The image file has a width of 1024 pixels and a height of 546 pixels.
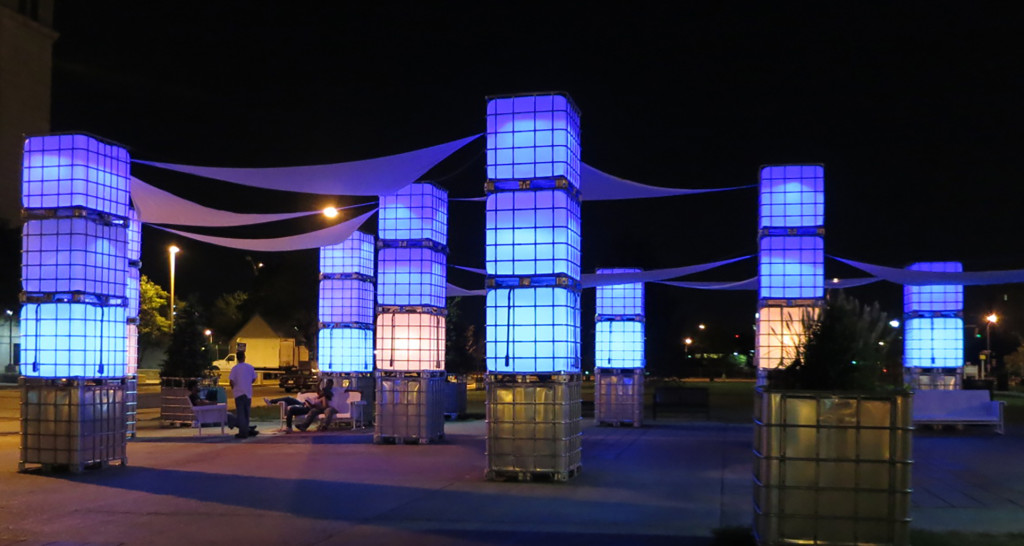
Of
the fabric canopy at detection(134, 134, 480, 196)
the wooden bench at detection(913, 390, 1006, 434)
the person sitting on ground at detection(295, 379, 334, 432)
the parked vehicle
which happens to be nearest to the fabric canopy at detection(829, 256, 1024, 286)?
the wooden bench at detection(913, 390, 1006, 434)

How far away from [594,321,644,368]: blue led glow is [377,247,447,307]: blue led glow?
6.74m

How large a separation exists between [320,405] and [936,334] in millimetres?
13553

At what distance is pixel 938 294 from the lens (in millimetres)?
20031

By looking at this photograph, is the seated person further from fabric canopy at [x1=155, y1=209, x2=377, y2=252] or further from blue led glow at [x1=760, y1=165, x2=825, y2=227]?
blue led glow at [x1=760, y1=165, x2=825, y2=227]

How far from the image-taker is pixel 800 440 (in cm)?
602

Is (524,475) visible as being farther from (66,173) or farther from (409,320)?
(66,173)

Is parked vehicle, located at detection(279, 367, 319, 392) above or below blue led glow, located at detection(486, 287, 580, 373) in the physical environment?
below

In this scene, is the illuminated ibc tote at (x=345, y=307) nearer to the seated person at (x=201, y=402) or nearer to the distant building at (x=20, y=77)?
the seated person at (x=201, y=402)

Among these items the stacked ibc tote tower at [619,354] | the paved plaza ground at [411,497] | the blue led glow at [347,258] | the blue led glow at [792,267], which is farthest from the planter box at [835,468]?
the blue led glow at [347,258]

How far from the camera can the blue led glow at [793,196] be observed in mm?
14648

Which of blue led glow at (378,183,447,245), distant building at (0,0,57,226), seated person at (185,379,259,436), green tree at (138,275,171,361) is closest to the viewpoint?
blue led glow at (378,183,447,245)

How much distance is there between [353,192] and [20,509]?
5421 mm

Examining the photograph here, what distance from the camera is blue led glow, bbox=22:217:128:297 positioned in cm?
1076

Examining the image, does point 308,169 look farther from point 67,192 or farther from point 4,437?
point 4,437
